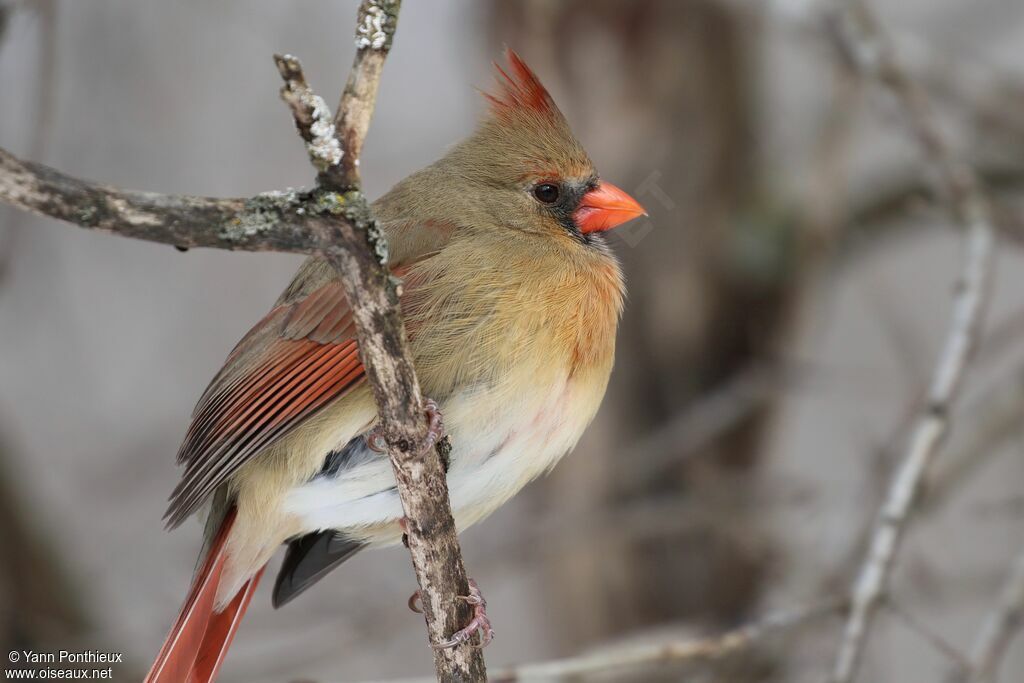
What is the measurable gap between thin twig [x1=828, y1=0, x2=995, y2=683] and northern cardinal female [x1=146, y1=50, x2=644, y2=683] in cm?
70

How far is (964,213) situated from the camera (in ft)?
10.0

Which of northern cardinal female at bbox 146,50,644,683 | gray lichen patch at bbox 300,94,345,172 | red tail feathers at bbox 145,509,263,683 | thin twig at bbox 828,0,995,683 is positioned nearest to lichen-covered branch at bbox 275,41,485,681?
gray lichen patch at bbox 300,94,345,172

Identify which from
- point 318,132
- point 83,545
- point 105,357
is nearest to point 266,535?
point 318,132

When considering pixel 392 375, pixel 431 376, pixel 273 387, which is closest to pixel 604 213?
pixel 431 376

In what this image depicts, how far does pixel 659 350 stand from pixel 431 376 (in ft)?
6.97

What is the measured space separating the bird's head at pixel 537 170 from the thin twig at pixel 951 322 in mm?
821

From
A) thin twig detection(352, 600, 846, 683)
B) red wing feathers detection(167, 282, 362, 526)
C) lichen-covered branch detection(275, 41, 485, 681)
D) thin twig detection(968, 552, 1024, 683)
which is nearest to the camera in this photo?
lichen-covered branch detection(275, 41, 485, 681)

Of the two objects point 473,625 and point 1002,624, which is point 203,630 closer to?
point 473,625

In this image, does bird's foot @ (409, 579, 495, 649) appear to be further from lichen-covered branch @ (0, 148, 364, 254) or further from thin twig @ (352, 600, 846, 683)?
lichen-covered branch @ (0, 148, 364, 254)

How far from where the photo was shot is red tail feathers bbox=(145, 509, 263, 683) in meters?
2.35

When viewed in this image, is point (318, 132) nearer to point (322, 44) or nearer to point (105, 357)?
point (322, 44)

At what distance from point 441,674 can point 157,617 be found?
321cm

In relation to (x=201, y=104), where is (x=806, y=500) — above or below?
below

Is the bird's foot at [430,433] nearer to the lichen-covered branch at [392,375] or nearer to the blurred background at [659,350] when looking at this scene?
the lichen-covered branch at [392,375]
